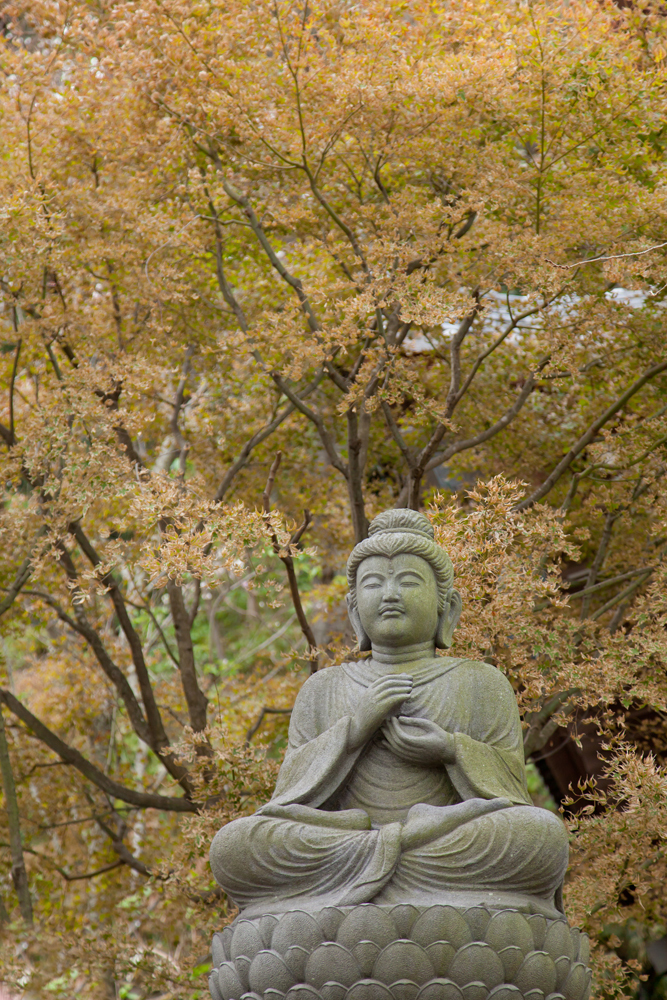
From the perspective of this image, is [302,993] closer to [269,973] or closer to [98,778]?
[269,973]

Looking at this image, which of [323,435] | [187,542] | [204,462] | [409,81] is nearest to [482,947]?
[187,542]

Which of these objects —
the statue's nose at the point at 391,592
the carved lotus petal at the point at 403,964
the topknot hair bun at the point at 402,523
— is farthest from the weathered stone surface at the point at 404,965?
the topknot hair bun at the point at 402,523

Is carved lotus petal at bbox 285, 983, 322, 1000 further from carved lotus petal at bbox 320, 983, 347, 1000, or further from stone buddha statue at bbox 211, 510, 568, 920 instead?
stone buddha statue at bbox 211, 510, 568, 920

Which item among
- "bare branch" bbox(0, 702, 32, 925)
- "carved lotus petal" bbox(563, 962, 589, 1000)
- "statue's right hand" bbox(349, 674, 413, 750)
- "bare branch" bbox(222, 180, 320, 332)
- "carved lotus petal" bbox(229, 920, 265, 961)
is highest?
"bare branch" bbox(222, 180, 320, 332)

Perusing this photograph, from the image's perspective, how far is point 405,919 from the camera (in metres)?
3.73

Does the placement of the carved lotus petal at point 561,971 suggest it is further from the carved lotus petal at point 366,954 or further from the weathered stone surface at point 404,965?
the carved lotus petal at point 366,954

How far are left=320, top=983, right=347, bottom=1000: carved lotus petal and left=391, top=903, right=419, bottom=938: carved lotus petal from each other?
24 centimetres

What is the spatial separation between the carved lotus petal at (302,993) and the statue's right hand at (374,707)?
988mm

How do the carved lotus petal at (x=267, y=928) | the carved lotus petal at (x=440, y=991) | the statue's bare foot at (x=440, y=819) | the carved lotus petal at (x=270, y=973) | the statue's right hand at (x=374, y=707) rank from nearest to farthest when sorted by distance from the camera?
the carved lotus petal at (x=440, y=991) < the carved lotus petal at (x=270, y=973) < the carved lotus petal at (x=267, y=928) < the statue's bare foot at (x=440, y=819) < the statue's right hand at (x=374, y=707)

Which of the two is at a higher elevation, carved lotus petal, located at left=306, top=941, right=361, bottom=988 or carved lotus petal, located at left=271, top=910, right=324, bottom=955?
carved lotus petal, located at left=271, top=910, right=324, bottom=955

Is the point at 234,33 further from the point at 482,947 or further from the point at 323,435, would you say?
the point at 482,947

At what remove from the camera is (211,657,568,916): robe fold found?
3.92m

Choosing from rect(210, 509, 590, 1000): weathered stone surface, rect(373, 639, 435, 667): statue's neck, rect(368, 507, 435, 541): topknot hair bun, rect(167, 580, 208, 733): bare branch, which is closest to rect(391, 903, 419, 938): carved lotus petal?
rect(210, 509, 590, 1000): weathered stone surface

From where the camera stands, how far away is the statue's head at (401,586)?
4.83 m
